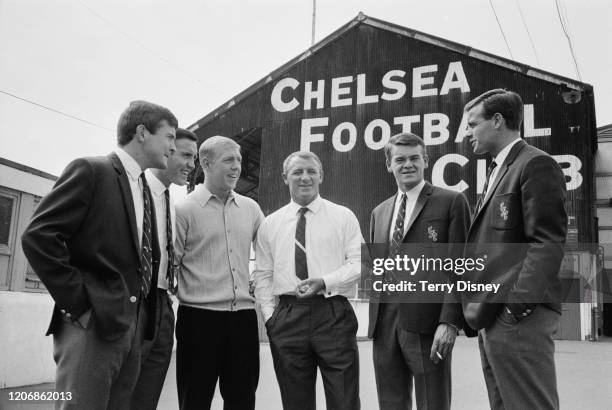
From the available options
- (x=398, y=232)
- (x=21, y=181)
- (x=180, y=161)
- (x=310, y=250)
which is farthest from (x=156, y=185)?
(x=21, y=181)

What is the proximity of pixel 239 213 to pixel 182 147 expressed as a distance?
516 mm

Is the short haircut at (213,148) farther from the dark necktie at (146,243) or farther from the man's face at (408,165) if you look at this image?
the man's face at (408,165)

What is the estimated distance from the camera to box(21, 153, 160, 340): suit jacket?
2115 millimetres

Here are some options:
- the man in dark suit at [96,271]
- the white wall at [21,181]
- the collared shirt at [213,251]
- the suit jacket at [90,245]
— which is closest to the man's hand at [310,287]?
the collared shirt at [213,251]

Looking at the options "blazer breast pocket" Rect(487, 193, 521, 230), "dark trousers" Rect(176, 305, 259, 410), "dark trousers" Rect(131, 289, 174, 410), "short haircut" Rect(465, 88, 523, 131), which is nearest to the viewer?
"blazer breast pocket" Rect(487, 193, 521, 230)

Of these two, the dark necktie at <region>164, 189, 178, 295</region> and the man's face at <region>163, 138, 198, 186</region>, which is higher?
the man's face at <region>163, 138, 198, 186</region>

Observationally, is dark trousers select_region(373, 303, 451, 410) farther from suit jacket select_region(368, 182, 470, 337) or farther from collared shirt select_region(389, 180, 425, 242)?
collared shirt select_region(389, 180, 425, 242)

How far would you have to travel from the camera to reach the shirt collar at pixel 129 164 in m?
2.55

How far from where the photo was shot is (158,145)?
2646 millimetres

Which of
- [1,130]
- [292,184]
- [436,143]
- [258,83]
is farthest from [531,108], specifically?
[1,130]

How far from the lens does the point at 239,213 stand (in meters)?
3.33

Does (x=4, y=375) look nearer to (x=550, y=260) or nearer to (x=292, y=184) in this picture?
(x=292, y=184)

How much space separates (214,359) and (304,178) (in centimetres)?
112

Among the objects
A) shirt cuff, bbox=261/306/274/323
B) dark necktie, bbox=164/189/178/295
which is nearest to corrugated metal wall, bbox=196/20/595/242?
shirt cuff, bbox=261/306/274/323
